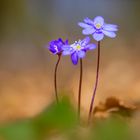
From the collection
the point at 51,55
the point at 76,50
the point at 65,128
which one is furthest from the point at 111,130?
the point at 51,55

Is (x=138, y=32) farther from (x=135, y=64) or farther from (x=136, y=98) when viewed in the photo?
(x=136, y=98)

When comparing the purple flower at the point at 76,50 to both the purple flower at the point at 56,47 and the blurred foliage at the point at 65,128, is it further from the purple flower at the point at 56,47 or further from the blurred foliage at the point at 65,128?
the blurred foliage at the point at 65,128

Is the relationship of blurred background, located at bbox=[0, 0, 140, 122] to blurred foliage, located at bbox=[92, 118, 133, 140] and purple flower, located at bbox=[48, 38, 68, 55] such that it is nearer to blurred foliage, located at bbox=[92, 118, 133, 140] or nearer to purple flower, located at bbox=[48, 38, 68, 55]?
purple flower, located at bbox=[48, 38, 68, 55]

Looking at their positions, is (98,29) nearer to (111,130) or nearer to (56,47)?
(56,47)

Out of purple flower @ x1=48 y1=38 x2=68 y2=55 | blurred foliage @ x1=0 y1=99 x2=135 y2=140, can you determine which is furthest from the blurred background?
blurred foliage @ x1=0 y1=99 x2=135 y2=140

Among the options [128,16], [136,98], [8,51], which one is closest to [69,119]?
[136,98]

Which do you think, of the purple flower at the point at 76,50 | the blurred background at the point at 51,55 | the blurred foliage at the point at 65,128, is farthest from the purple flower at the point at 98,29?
the blurred foliage at the point at 65,128
